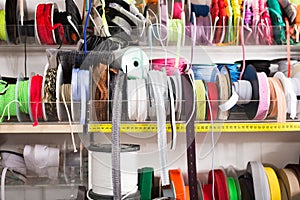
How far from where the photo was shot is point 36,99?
1.30 m

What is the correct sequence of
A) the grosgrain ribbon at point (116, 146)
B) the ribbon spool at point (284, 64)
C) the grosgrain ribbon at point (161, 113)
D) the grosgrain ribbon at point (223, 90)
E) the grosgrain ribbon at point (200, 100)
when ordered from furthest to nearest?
the ribbon spool at point (284, 64) → the grosgrain ribbon at point (223, 90) → the grosgrain ribbon at point (200, 100) → the grosgrain ribbon at point (161, 113) → the grosgrain ribbon at point (116, 146)

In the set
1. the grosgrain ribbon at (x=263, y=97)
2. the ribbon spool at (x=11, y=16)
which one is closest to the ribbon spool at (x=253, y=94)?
the grosgrain ribbon at (x=263, y=97)

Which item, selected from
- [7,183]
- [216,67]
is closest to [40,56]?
[7,183]

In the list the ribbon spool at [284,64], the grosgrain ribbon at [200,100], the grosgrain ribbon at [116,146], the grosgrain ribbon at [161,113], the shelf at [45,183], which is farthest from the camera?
the ribbon spool at [284,64]

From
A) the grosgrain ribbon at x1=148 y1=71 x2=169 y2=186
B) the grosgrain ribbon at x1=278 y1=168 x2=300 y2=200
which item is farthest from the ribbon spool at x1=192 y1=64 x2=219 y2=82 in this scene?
the grosgrain ribbon at x1=278 y1=168 x2=300 y2=200

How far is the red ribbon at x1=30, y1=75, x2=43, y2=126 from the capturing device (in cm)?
130

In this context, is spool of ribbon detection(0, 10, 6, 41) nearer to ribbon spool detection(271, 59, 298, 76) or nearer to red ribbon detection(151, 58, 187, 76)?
red ribbon detection(151, 58, 187, 76)

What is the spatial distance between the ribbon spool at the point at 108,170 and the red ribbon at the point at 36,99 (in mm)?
257

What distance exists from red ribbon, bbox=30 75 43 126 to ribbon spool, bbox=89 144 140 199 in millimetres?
257

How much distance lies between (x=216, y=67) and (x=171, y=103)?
353mm

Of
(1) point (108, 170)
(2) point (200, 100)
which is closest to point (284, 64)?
(2) point (200, 100)

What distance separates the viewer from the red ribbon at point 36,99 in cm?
130

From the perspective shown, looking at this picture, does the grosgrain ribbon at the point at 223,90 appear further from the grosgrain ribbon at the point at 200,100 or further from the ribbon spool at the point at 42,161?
the ribbon spool at the point at 42,161

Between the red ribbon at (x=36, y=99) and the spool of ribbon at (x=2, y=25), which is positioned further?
the spool of ribbon at (x=2, y=25)
